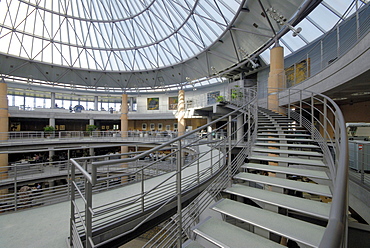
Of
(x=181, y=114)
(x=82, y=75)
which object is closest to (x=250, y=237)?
(x=181, y=114)

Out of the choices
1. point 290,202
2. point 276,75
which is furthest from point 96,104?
point 290,202

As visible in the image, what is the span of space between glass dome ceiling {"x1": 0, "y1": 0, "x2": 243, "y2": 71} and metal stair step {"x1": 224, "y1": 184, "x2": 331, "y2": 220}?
14655 millimetres

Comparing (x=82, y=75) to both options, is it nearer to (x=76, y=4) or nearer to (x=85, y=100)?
(x=85, y=100)

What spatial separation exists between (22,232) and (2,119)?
21.7m

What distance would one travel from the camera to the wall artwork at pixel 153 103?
104ft

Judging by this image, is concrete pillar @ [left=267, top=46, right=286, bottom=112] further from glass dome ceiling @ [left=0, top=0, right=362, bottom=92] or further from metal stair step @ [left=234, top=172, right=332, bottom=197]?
metal stair step @ [left=234, top=172, right=332, bottom=197]

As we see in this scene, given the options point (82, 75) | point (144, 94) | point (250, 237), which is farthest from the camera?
point (144, 94)

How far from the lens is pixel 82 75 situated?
26.4 metres

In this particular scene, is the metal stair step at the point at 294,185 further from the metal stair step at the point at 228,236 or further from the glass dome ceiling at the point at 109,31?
the glass dome ceiling at the point at 109,31

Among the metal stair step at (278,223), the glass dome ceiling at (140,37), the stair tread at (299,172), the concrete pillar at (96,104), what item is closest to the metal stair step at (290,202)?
the metal stair step at (278,223)

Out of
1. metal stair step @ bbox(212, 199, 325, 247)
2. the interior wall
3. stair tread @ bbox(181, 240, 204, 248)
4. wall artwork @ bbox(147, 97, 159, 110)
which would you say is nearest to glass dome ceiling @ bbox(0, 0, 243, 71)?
wall artwork @ bbox(147, 97, 159, 110)

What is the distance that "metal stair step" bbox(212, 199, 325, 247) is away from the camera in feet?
7.08

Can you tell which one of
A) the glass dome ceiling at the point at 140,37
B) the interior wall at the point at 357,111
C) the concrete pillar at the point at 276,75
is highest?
the glass dome ceiling at the point at 140,37

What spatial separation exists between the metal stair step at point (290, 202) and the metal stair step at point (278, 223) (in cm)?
15
